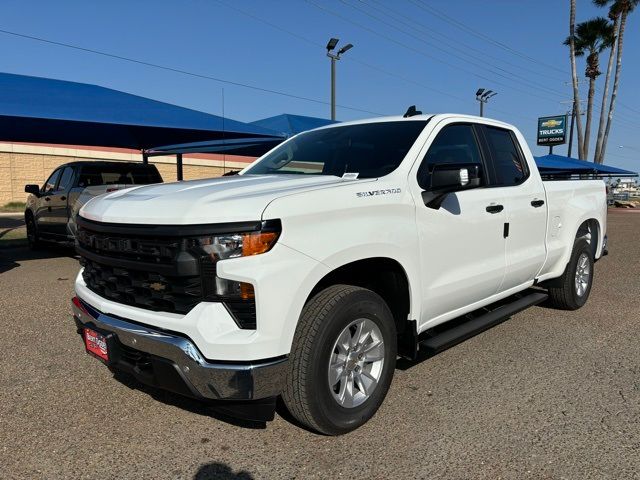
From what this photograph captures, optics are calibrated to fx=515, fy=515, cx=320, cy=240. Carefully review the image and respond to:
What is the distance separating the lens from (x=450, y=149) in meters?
3.94

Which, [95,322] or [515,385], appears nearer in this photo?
[95,322]

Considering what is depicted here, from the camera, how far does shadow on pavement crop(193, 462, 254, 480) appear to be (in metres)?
2.61

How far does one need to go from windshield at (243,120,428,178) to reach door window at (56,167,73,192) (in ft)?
19.6

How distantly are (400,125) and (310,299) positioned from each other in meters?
1.76

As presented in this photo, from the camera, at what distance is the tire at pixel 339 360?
8.68ft

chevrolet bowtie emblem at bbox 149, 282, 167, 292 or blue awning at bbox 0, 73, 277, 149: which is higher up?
blue awning at bbox 0, 73, 277, 149

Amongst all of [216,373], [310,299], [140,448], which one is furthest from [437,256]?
[140,448]

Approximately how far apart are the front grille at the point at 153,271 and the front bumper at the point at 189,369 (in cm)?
16

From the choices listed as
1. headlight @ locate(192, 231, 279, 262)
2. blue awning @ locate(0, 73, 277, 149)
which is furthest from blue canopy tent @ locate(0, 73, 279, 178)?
headlight @ locate(192, 231, 279, 262)

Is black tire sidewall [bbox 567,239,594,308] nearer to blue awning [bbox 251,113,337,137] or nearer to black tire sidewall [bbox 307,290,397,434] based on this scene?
black tire sidewall [bbox 307,290,397,434]

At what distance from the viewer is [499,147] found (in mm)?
4488

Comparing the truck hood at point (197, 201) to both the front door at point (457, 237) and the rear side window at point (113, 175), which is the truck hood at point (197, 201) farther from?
the rear side window at point (113, 175)

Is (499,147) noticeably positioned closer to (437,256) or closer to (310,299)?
(437,256)

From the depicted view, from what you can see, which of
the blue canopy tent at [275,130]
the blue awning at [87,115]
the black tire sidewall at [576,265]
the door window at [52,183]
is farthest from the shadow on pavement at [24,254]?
the black tire sidewall at [576,265]
